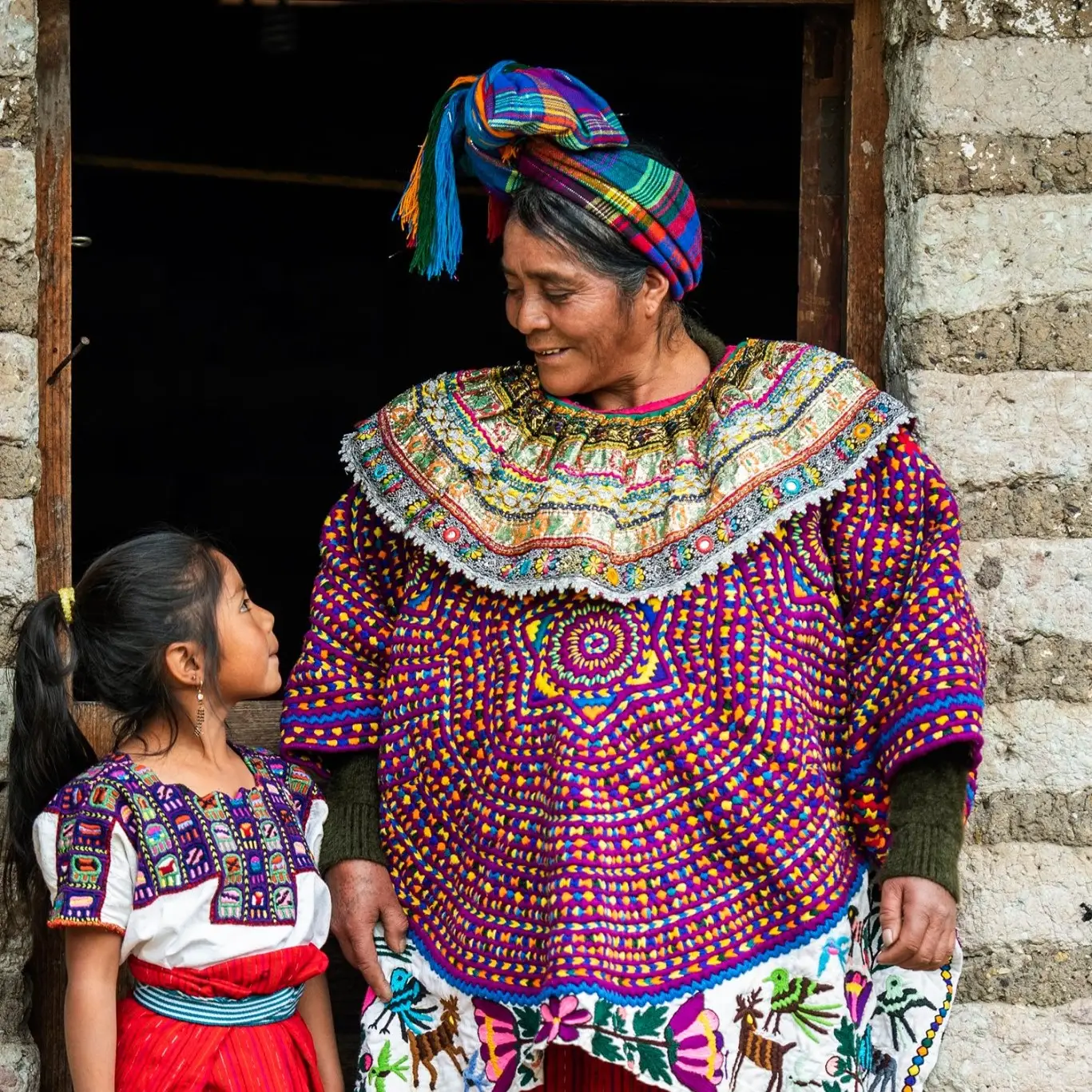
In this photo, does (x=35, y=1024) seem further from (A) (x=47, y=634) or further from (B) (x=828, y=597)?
(B) (x=828, y=597)

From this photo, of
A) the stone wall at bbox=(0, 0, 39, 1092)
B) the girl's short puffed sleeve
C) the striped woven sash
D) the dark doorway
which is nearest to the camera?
the girl's short puffed sleeve

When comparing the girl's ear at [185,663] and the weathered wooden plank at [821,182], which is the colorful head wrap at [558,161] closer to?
the weathered wooden plank at [821,182]

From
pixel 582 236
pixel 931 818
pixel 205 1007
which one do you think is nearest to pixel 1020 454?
pixel 931 818

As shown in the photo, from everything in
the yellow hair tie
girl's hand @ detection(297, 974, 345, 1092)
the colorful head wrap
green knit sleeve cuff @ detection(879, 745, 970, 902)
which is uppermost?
the colorful head wrap

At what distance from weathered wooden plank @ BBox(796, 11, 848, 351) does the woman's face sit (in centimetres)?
54

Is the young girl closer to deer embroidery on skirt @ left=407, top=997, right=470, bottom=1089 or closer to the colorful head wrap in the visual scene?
deer embroidery on skirt @ left=407, top=997, right=470, bottom=1089

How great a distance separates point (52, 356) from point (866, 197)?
4.73ft

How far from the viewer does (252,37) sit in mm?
5699

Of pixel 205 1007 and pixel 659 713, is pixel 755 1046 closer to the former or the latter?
pixel 659 713

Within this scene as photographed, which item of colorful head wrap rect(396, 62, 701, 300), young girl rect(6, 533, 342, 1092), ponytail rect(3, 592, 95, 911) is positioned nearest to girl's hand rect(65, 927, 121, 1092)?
young girl rect(6, 533, 342, 1092)

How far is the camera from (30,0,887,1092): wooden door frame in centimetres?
277

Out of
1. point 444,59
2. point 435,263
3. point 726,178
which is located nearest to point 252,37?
point 444,59

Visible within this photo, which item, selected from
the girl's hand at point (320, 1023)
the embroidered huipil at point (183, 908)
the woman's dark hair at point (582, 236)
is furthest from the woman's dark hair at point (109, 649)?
the woman's dark hair at point (582, 236)

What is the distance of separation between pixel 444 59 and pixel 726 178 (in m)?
1.05
